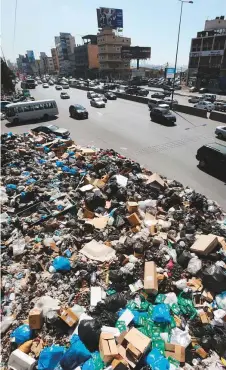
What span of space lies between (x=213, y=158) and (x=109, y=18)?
92.4 metres

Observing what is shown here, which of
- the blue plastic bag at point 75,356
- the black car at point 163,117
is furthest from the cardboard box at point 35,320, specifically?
the black car at point 163,117

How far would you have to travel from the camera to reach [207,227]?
8117 millimetres

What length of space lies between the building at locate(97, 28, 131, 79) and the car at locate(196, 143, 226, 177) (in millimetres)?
87817

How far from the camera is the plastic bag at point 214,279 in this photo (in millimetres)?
5875

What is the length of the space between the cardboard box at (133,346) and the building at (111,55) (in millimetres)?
97449

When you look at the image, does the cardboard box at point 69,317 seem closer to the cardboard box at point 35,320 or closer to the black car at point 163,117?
the cardboard box at point 35,320

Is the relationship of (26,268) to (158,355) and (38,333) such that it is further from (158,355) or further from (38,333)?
(158,355)

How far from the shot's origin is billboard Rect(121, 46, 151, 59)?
8769 centimetres

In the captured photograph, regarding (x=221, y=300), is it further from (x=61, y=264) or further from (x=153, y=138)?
(x=153, y=138)

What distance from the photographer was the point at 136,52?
294ft

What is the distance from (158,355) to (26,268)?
4184 mm

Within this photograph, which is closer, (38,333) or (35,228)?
(38,333)

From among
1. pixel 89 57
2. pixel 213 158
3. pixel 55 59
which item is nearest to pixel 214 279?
pixel 213 158

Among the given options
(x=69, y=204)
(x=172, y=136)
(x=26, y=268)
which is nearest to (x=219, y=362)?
(x=26, y=268)
